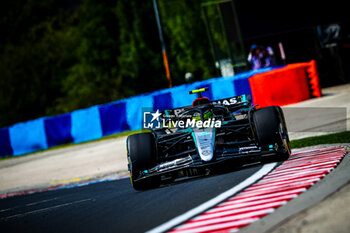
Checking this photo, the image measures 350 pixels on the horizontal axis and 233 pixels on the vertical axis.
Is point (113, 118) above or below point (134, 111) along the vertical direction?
below

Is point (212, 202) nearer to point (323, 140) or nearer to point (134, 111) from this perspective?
point (323, 140)

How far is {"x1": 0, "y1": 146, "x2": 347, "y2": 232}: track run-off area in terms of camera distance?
17.6ft

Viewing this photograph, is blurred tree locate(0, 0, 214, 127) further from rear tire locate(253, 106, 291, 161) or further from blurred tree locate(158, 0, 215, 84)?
rear tire locate(253, 106, 291, 161)

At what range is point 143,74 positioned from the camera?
46.5 metres

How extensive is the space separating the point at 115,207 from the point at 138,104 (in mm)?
14911

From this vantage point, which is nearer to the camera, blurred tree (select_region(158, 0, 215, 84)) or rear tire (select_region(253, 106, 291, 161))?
rear tire (select_region(253, 106, 291, 161))

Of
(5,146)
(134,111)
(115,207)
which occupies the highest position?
(134,111)

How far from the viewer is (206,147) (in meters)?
7.39

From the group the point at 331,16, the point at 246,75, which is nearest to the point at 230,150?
the point at 246,75

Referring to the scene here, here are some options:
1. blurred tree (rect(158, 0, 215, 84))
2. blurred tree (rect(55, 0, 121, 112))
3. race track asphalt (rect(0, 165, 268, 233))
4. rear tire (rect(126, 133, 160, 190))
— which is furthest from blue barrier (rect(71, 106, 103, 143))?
blurred tree (rect(55, 0, 121, 112))

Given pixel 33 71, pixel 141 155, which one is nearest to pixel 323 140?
pixel 141 155

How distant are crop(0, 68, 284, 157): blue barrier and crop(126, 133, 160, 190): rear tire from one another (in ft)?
36.8

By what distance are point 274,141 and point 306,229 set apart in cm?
337

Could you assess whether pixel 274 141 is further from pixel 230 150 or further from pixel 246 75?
pixel 246 75
